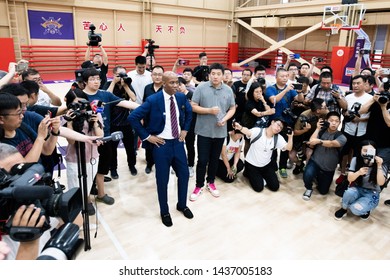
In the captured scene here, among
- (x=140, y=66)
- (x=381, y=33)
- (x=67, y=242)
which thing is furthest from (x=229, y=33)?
(x=67, y=242)

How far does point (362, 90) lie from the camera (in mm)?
3932

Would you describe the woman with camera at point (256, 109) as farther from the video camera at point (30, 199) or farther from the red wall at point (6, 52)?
the red wall at point (6, 52)

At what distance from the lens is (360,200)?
3.35 m

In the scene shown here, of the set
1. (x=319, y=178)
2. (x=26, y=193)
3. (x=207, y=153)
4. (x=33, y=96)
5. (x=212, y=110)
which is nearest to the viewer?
(x=26, y=193)

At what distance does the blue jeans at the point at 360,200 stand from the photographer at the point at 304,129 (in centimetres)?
104

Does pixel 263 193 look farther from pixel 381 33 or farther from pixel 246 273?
pixel 381 33

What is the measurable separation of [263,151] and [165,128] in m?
1.58

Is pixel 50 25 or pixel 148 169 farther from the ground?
pixel 50 25

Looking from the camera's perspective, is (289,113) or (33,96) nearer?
(33,96)

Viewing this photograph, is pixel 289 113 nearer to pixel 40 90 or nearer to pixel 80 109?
pixel 80 109

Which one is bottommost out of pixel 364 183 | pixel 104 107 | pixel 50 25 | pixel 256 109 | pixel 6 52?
pixel 364 183

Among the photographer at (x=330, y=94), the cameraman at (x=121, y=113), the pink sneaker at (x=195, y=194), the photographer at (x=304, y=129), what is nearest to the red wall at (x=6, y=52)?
the cameraman at (x=121, y=113)

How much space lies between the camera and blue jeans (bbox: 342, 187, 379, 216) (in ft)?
10.8

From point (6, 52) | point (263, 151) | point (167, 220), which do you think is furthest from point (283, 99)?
point (6, 52)
